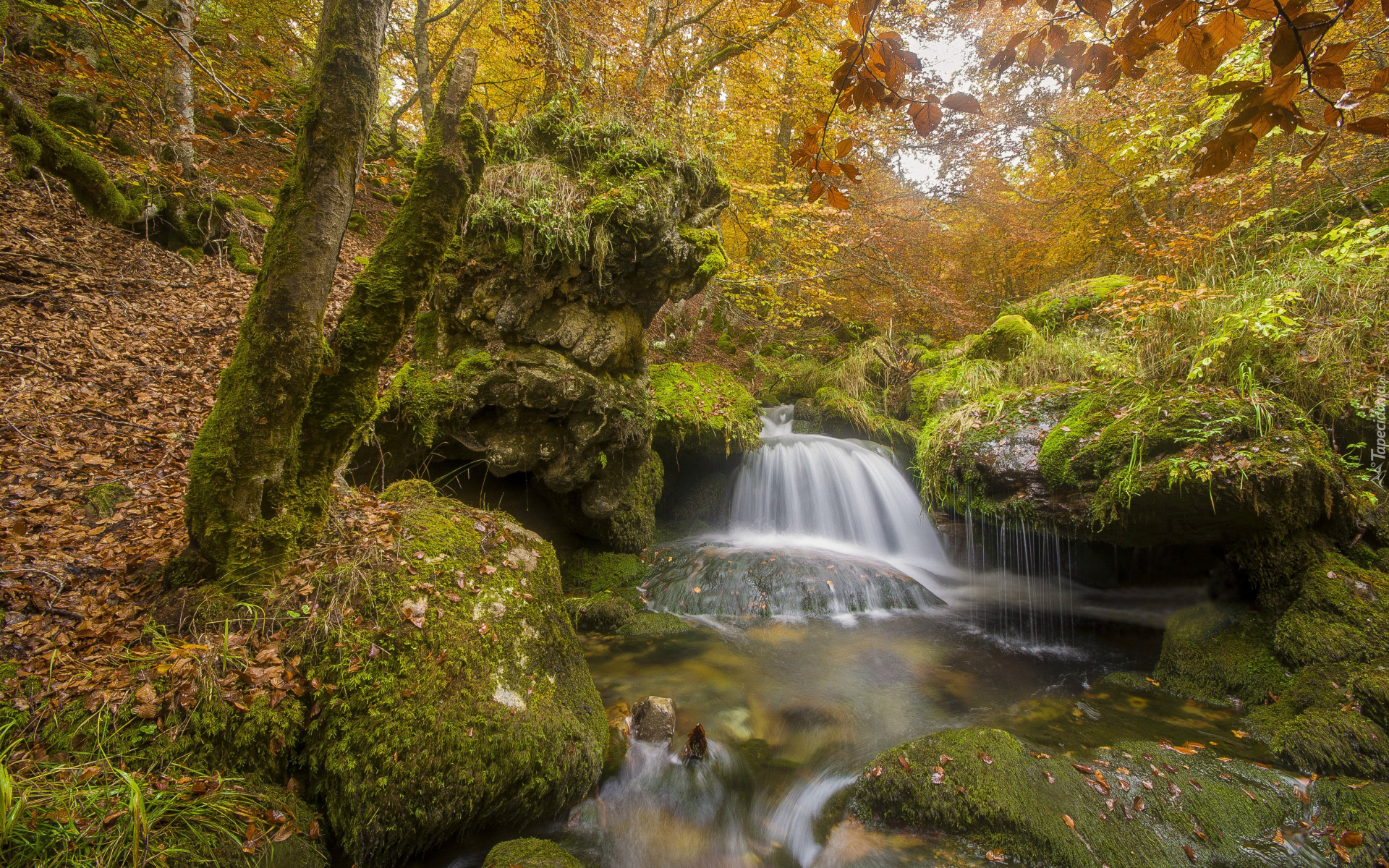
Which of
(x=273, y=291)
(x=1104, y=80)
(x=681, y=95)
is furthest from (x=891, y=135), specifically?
(x=273, y=291)

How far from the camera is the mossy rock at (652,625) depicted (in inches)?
216

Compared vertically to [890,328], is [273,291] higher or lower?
lower

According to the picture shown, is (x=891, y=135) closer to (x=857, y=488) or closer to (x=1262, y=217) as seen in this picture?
(x=1262, y=217)

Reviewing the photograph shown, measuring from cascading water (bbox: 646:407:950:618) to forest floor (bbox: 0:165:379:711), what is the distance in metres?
4.59

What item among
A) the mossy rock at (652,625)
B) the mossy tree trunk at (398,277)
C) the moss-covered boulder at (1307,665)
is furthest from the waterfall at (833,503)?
the mossy tree trunk at (398,277)

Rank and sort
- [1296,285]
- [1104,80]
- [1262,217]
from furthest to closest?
[1262,217] → [1296,285] → [1104,80]

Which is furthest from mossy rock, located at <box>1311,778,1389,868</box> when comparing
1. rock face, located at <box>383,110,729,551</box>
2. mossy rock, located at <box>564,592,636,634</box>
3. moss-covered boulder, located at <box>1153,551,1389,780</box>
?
rock face, located at <box>383,110,729,551</box>

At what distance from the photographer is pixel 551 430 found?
5770mm

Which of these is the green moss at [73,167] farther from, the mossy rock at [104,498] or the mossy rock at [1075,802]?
the mossy rock at [1075,802]

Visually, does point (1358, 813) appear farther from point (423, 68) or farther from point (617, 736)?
point (423, 68)

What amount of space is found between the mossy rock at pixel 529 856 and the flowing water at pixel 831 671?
14.8 inches

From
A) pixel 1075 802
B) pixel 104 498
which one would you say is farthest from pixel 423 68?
pixel 1075 802

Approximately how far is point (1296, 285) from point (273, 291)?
8.53m

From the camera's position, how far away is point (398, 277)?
3.06 meters
